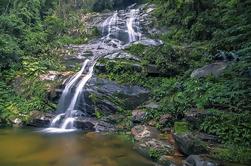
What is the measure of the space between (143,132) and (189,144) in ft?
9.54

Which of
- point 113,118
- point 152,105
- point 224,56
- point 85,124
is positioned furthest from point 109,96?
point 224,56

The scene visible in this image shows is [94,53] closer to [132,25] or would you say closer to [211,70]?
[132,25]

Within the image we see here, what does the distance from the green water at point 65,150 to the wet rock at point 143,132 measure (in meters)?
0.59

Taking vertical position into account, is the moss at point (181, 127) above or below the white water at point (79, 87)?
below

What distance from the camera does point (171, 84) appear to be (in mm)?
16984

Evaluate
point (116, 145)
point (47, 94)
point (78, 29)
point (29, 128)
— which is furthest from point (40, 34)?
point (116, 145)

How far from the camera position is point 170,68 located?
1820 centimetres

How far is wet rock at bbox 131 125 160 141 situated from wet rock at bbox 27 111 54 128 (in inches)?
171

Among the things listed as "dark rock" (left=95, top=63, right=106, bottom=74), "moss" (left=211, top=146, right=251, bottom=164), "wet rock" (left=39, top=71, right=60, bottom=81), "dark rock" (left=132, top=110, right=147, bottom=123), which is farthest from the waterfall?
→ "moss" (left=211, top=146, right=251, bottom=164)

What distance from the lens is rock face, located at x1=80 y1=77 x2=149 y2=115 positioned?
1645 cm

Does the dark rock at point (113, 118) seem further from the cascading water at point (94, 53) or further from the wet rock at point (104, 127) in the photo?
the cascading water at point (94, 53)

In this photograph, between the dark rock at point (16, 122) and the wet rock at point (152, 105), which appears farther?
the dark rock at point (16, 122)

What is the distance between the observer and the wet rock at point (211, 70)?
49.6ft

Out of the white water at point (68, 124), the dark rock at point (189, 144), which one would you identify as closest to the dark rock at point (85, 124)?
the white water at point (68, 124)
